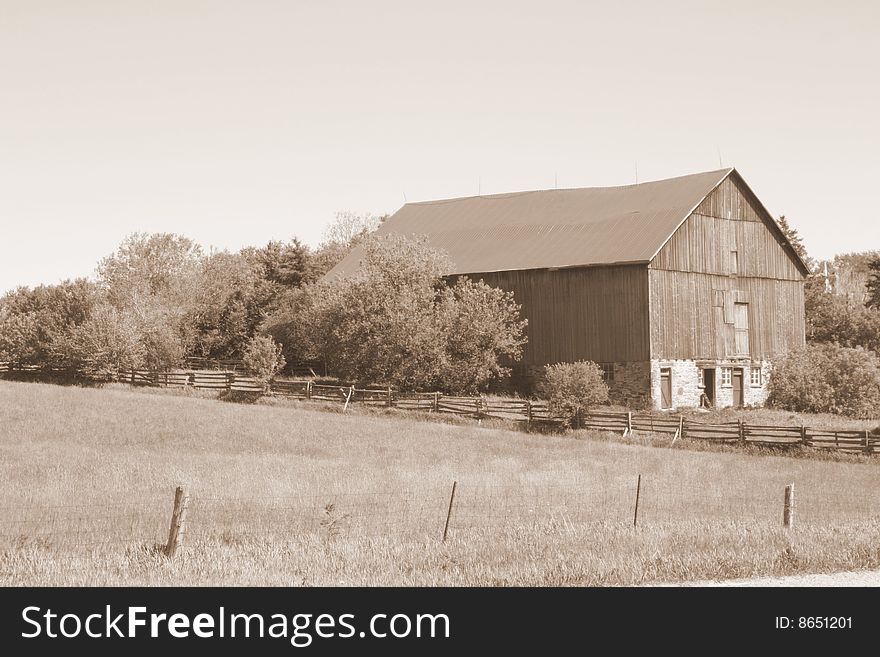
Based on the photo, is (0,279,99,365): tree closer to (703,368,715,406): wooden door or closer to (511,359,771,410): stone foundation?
(511,359,771,410): stone foundation

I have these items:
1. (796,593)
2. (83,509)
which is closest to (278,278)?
(83,509)

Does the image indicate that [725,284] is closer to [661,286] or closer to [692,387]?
[661,286]

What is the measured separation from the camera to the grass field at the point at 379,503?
14.1 metres

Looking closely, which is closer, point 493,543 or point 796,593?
point 796,593

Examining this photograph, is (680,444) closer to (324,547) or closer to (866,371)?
(866,371)

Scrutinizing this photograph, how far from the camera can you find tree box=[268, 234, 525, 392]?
4894cm

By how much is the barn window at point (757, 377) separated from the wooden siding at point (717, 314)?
2.36 ft

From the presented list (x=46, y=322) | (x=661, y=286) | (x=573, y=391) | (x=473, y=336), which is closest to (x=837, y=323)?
(x=661, y=286)

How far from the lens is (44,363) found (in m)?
61.5

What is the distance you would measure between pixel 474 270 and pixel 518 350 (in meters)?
6.14

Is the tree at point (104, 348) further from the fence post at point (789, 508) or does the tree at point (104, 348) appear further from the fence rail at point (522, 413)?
the fence post at point (789, 508)

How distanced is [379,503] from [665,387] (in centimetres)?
3007

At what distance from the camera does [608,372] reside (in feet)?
168

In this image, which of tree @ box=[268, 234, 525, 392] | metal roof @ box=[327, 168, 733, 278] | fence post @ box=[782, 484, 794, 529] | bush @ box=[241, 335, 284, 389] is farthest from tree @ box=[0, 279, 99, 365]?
fence post @ box=[782, 484, 794, 529]
